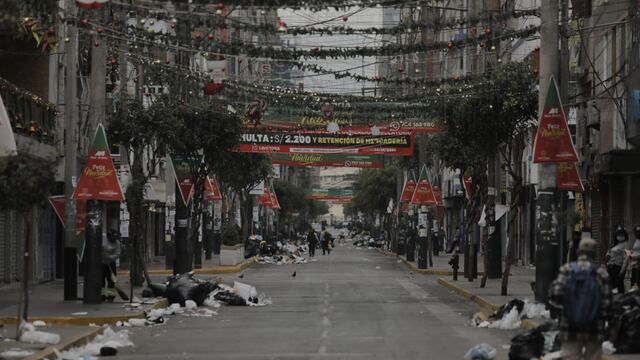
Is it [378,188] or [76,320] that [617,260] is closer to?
[76,320]

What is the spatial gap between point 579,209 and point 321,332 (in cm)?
2440

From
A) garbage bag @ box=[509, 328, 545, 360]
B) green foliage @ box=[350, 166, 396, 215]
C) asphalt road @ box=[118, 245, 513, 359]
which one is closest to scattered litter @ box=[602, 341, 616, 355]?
asphalt road @ box=[118, 245, 513, 359]

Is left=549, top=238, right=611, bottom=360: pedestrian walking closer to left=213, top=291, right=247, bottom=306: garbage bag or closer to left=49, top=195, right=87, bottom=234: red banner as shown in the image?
left=49, top=195, right=87, bottom=234: red banner

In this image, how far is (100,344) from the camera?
20109 mm

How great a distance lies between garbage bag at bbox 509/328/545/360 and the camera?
16462 mm

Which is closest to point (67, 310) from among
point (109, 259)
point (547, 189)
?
point (109, 259)

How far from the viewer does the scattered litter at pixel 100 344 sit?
60.3 feet

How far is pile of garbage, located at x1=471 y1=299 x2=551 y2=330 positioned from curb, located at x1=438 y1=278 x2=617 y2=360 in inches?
8.9

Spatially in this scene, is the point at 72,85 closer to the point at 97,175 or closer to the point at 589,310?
the point at 97,175

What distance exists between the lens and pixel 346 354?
18656mm

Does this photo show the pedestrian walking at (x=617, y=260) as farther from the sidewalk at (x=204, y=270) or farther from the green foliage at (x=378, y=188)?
the green foliage at (x=378, y=188)

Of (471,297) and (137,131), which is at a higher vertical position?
(137,131)

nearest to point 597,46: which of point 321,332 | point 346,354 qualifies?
point 321,332

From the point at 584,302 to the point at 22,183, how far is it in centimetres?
902
